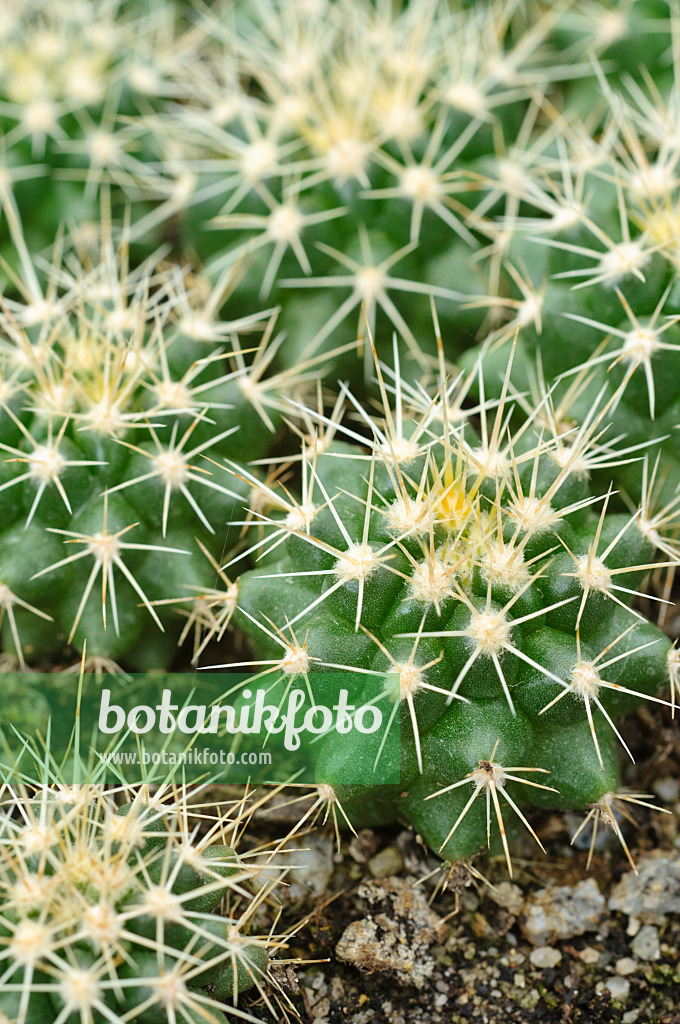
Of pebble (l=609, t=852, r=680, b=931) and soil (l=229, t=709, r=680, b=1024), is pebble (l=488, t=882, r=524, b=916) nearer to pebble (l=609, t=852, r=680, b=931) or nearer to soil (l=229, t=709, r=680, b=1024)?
soil (l=229, t=709, r=680, b=1024)

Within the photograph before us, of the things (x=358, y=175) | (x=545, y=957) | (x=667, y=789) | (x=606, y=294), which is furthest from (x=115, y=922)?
(x=358, y=175)

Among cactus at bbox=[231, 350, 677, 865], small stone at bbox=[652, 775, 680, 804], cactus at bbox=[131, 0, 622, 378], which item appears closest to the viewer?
cactus at bbox=[231, 350, 677, 865]

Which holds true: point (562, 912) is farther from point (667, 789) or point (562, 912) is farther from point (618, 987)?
point (667, 789)

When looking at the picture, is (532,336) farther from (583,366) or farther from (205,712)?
(205,712)

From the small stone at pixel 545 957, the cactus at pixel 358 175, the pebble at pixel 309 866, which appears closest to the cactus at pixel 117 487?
the cactus at pixel 358 175

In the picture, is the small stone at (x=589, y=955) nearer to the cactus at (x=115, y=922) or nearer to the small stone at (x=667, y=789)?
the small stone at (x=667, y=789)

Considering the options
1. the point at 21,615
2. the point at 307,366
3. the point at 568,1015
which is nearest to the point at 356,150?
the point at 307,366

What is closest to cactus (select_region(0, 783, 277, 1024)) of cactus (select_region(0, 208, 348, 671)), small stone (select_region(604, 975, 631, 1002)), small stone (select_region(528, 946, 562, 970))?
cactus (select_region(0, 208, 348, 671))
